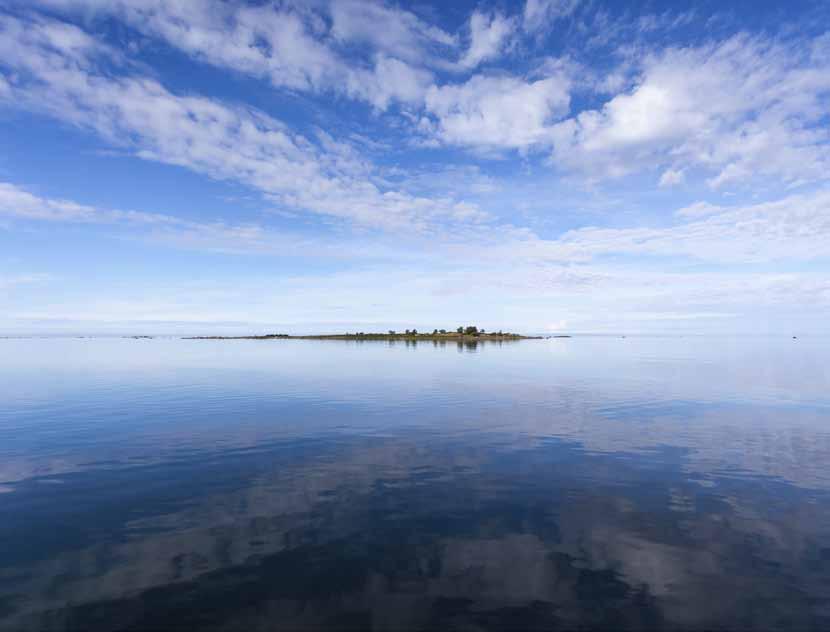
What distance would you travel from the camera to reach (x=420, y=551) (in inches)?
530

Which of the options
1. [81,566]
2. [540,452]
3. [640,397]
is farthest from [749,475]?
[81,566]

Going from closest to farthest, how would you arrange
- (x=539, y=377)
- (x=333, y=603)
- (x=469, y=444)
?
1. (x=333, y=603)
2. (x=469, y=444)
3. (x=539, y=377)

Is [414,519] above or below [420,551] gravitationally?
above

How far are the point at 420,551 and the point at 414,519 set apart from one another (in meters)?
2.28

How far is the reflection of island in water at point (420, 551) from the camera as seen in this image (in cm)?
1068

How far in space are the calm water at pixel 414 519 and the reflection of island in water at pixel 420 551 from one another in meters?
0.07

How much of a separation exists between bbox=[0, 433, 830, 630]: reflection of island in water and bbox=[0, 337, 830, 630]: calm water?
2.9 inches

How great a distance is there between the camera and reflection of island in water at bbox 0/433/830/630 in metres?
10.7

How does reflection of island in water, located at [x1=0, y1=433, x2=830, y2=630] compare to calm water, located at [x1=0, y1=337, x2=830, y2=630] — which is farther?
calm water, located at [x1=0, y1=337, x2=830, y2=630]

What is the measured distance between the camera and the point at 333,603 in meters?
10.9

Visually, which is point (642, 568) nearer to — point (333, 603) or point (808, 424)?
point (333, 603)

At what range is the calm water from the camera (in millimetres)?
10898

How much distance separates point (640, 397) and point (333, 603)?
41.3 meters

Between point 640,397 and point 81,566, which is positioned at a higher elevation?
point 640,397
